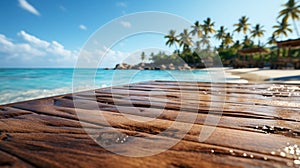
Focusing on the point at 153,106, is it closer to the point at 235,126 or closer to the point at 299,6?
the point at 235,126

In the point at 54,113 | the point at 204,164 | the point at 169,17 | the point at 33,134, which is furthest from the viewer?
the point at 169,17

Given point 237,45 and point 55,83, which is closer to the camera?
point 55,83

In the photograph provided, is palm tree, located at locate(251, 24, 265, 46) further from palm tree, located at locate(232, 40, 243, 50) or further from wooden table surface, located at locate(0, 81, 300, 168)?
wooden table surface, located at locate(0, 81, 300, 168)

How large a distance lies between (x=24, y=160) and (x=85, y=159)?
221mm

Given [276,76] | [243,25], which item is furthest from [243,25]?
[276,76]

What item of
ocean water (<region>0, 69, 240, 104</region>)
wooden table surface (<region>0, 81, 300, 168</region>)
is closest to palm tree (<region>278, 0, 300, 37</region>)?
ocean water (<region>0, 69, 240, 104</region>)

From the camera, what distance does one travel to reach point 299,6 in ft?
65.2

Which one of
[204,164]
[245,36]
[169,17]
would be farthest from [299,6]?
[204,164]

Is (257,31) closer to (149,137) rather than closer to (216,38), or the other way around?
(216,38)

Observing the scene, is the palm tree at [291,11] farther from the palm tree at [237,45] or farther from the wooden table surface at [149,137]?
the wooden table surface at [149,137]

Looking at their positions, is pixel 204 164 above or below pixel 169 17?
below

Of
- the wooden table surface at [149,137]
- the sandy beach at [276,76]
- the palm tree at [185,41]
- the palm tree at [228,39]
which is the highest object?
the palm tree at [228,39]

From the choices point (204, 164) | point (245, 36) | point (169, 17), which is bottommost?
point (204, 164)

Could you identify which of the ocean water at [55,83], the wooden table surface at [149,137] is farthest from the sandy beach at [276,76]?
the wooden table surface at [149,137]
